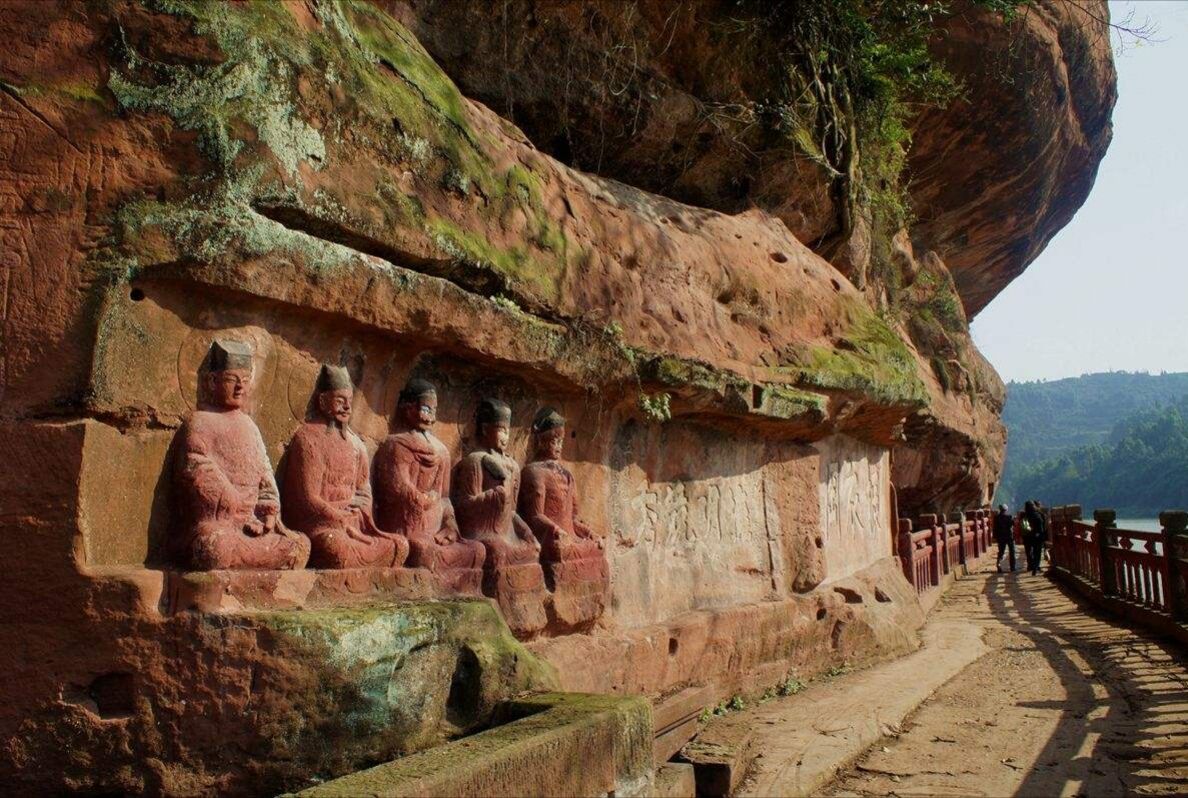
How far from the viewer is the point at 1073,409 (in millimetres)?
138250

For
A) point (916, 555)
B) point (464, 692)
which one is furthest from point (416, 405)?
point (916, 555)

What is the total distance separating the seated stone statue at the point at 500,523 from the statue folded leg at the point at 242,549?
3.78 feet

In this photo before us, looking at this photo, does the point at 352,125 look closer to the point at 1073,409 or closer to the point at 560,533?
the point at 560,533

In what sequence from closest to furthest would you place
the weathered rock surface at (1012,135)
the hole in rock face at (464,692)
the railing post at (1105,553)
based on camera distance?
1. the hole in rock face at (464,692)
2. the railing post at (1105,553)
3. the weathered rock surface at (1012,135)

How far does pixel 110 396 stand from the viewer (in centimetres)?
326

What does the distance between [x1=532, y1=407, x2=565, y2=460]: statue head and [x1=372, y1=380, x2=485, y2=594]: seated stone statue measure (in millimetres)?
734

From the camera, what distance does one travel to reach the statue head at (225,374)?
3559 mm

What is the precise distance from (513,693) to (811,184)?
6.81m

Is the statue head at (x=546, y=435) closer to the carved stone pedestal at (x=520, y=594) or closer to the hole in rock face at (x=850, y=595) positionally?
the carved stone pedestal at (x=520, y=594)

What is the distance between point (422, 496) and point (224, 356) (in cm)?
112

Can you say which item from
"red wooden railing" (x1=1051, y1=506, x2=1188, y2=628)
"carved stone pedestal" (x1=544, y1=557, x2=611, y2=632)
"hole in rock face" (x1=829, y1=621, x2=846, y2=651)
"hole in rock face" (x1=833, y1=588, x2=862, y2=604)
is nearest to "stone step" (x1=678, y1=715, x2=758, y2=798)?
"carved stone pedestal" (x1=544, y1=557, x2=611, y2=632)

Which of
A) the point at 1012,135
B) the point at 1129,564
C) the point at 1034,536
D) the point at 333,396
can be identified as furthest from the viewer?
the point at 1034,536

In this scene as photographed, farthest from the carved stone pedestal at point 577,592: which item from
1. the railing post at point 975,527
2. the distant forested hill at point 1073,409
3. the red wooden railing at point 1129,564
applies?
the distant forested hill at point 1073,409

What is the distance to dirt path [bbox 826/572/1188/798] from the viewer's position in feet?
16.4
